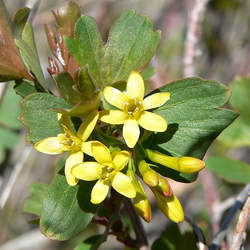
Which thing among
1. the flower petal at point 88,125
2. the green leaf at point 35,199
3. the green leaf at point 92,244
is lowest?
the green leaf at point 35,199

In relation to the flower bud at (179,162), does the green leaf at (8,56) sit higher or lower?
higher

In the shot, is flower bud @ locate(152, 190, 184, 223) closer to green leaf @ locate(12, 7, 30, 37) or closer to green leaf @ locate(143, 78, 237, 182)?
green leaf @ locate(143, 78, 237, 182)

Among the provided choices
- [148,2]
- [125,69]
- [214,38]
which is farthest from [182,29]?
[125,69]

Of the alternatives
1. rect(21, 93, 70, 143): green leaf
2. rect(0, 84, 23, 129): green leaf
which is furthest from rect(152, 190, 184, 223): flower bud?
rect(0, 84, 23, 129): green leaf

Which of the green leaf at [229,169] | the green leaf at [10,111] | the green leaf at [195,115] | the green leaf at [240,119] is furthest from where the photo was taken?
the green leaf at [10,111]

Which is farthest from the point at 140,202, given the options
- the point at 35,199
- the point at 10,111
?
the point at 10,111

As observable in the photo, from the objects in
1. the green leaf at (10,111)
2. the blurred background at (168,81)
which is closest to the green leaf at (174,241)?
the blurred background at (168,81)

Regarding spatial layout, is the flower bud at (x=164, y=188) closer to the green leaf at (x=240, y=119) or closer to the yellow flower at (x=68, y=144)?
the yellow flower at (x=68, y=144)
